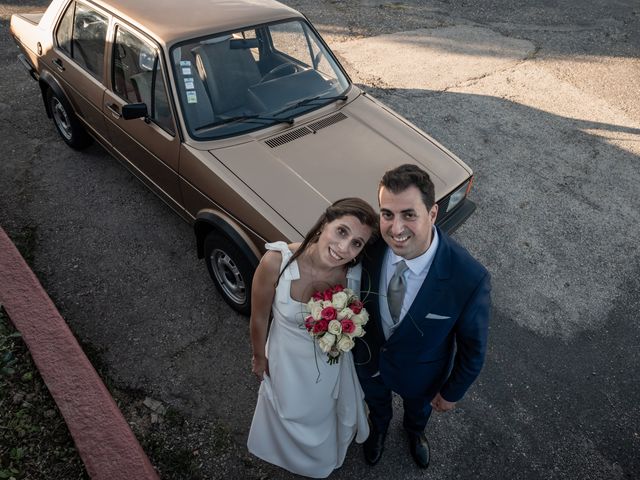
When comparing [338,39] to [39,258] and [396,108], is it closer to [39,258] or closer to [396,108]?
[396,108]

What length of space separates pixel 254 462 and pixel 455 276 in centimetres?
189

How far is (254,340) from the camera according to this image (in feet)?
9.17

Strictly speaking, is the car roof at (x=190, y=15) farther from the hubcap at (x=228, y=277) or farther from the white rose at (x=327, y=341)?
the white rose at (x=327, y=341)

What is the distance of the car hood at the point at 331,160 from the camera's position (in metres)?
3.30

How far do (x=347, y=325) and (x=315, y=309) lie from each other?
17 centimetres

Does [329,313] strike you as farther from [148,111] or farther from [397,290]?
[148,111]

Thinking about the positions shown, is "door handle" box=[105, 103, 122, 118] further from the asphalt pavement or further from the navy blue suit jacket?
the navy blue suit jacket

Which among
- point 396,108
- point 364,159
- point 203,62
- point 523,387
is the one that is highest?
point 203,62

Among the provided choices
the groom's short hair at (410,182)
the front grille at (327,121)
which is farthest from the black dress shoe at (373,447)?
the front grille at (327,121)

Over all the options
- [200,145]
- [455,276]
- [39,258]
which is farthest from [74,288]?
[455,276]

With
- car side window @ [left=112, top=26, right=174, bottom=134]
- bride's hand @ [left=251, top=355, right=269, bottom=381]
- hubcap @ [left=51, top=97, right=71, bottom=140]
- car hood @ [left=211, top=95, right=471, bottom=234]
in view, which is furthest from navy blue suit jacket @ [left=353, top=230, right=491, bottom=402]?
hubcap @ [left=51, top=97, right=71, bottom=140]

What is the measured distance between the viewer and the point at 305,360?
261cm

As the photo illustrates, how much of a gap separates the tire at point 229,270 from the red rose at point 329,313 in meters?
1.30

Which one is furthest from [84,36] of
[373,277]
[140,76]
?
[373,277]
